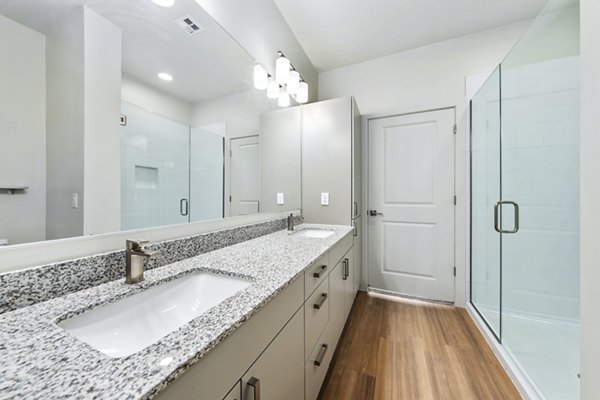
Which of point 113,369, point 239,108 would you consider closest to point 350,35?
point 239,108

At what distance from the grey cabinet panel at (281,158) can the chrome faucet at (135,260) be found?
107 cm

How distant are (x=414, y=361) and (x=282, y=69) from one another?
2391 mm

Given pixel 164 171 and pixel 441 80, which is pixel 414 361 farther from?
pixel 441 80

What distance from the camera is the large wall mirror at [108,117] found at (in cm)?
64

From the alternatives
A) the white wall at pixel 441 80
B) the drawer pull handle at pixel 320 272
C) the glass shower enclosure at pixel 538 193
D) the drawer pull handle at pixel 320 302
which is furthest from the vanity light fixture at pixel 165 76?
the glass shower enclosure at pixel 538 193

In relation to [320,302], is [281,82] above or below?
above

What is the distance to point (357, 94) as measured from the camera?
2746mm

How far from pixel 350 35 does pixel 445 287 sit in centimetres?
268

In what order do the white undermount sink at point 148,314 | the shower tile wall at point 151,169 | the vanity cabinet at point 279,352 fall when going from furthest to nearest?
the shower tile wall at point 151,169 < the white undermount sink at point 148,314 < the vanity cabinet at point 279,352

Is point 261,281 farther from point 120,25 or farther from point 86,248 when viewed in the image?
point 120,25

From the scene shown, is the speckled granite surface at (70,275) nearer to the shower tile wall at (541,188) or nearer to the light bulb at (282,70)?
the light bulb at (282,70)

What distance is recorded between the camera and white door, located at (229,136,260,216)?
155cm

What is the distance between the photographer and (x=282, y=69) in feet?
6.54

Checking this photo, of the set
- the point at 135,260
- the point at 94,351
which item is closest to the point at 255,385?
the point at 94,351
